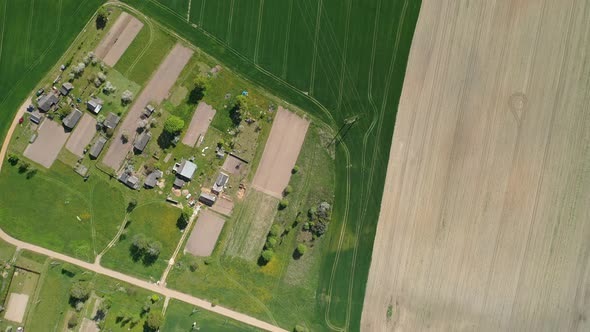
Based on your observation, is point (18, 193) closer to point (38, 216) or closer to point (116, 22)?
point (38, 216)

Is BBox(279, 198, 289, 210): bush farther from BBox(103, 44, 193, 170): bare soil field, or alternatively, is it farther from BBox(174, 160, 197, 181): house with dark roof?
BBox(103, 44, 193, 170): bare soil field

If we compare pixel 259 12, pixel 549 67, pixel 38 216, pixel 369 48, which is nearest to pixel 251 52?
pixel 259 12

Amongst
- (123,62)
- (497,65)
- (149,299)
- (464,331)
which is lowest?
(149,299)

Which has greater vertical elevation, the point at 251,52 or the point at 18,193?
the point at 251,52

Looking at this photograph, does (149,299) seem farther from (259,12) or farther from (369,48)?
(369,48)

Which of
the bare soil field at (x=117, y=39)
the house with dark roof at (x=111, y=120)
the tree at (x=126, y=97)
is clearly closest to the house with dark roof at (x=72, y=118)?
the house with dark roof at (x=111, y=120)

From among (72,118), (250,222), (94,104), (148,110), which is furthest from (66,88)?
(250,222)

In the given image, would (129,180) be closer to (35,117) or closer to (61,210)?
(61,210)

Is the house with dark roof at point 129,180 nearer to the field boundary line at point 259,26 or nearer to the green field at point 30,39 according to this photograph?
the green field at point 30,39
